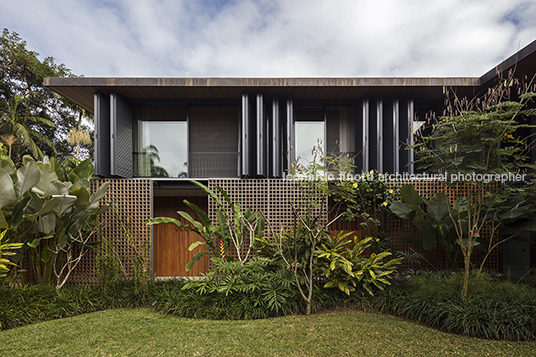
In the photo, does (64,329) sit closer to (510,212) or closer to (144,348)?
(144,348)

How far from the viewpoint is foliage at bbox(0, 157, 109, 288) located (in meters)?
3.98

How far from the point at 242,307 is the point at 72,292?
3.15 m

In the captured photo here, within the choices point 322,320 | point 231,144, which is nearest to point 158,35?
point 231,144

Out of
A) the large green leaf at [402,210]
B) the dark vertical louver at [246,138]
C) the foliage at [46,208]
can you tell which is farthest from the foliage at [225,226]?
the large green leaf at [402,210]

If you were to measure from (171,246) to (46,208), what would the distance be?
3401mm

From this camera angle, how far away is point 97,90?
5828 millimetres

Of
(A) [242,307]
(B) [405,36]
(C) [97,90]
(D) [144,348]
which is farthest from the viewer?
(B) [405,36]

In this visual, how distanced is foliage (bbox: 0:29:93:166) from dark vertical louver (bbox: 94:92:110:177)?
24.6 ft

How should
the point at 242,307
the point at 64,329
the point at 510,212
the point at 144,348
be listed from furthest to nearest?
the point at 510,212
the point at 242,307
the point at 64,329
the point at 144,348

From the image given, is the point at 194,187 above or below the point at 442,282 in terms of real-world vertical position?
above

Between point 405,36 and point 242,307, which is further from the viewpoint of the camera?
point 405,36

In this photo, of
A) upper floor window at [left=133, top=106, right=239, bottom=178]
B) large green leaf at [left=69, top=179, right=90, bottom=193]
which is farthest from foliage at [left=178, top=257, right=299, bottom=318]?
upper floor window at [left=133, top=106, right=239, bottom=178]

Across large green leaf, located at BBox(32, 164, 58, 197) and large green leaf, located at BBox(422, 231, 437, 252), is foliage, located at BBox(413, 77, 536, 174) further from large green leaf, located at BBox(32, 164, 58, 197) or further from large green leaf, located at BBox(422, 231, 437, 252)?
large green leaf, located at BBox(32, 164, 58, 197)

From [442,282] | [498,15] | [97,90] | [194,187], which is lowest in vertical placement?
[442,282]
